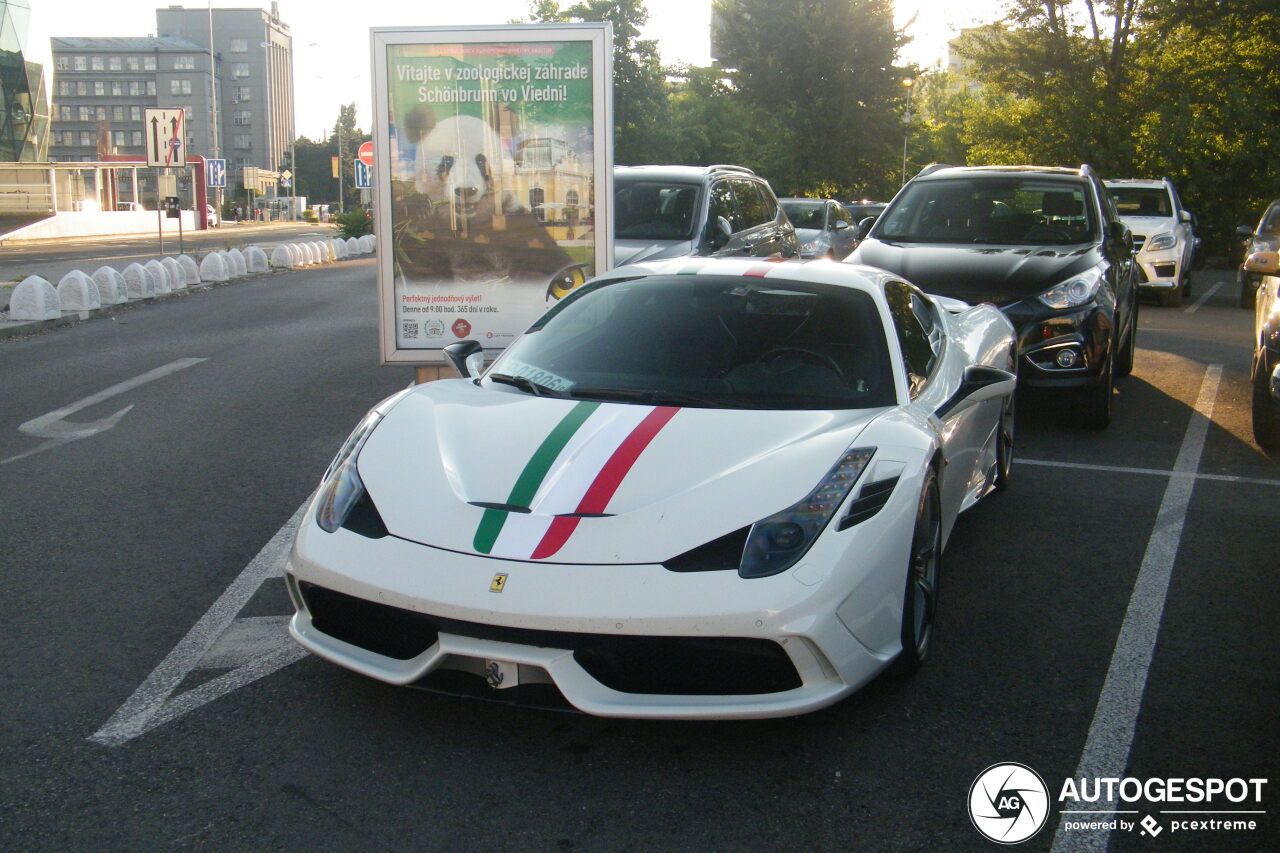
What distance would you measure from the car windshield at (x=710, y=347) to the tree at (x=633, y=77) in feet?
184

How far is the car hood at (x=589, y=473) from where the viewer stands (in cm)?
338

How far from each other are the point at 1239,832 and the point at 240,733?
270cm

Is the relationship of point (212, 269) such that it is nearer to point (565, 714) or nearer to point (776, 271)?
point (776, 271)

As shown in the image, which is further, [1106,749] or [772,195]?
[772,195]

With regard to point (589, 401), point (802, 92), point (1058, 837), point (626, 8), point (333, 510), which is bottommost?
point (1058, 837)

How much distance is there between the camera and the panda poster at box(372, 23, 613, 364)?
25.6ft

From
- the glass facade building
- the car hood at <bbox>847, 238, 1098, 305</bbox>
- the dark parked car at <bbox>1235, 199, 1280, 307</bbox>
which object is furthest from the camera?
the glass facade building

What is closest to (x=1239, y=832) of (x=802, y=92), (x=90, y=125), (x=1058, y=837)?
(x=1058, y=837)

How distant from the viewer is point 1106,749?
3459mm

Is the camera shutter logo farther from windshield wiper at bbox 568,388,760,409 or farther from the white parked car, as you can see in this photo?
the white parked car

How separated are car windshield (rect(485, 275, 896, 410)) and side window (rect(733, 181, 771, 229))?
6828 mm

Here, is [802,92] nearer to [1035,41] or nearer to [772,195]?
[1035,41]

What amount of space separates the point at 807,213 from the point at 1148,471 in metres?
14.2

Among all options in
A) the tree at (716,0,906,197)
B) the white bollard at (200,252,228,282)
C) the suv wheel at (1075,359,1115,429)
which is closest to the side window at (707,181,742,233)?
the suv wheel at (1075,359,1115,429)
